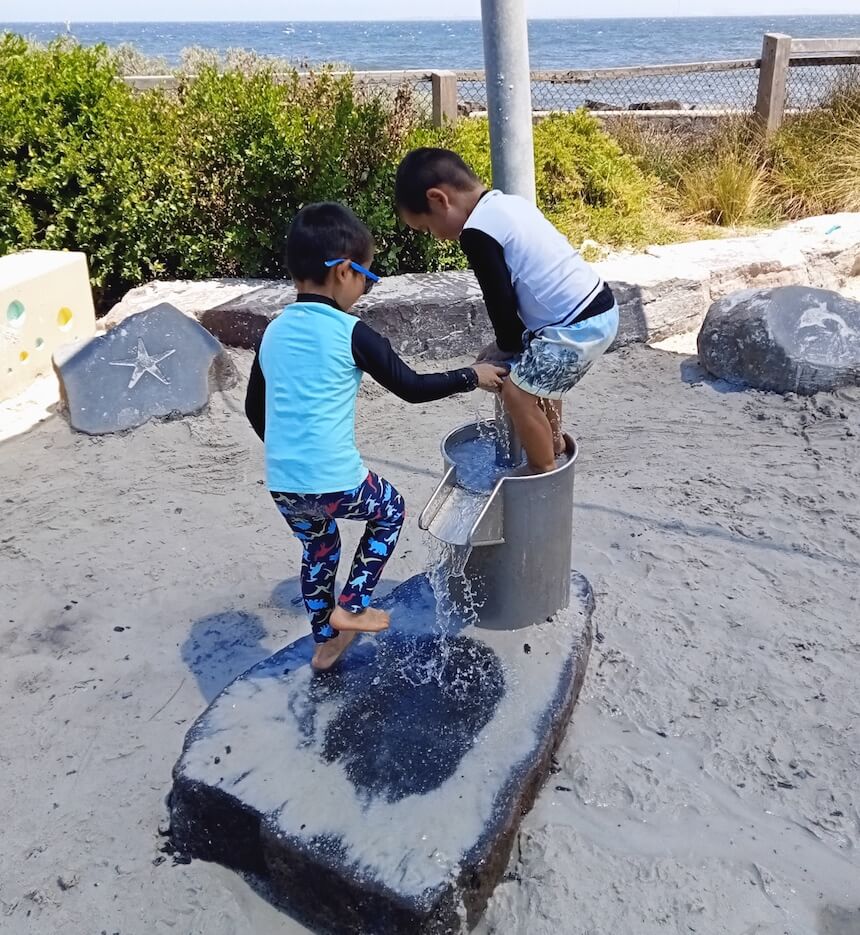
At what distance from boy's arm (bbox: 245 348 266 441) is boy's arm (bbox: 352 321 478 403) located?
318 mm

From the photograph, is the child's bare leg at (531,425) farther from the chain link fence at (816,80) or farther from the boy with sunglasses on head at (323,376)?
the chain link fence at (816,80)

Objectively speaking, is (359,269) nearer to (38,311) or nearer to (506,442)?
(506,442)

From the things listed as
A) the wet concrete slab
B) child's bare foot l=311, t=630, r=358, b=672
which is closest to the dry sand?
the wet concrete slab

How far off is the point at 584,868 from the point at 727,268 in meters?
4.83

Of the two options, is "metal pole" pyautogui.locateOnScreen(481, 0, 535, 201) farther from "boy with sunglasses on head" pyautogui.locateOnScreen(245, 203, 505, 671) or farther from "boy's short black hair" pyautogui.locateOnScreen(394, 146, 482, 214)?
"boy with sunglasses on head" pyautogui.locateOnScreen(245, 203, 505, 671)

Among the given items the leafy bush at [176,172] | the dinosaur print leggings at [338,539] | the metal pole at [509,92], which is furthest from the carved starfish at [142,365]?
the dinosaur print leggings at [338,539]

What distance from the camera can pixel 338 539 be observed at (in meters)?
2.69

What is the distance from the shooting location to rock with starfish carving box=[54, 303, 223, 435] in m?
4.89

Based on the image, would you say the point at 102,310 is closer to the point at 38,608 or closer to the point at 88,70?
the point at 88,70

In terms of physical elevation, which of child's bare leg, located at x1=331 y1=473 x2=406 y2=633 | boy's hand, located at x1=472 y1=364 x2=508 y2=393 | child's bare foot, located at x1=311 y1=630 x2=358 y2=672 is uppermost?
boy's hand, located at x1=472 y1=364 x2=508 y2=393

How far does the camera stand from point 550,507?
286 cm

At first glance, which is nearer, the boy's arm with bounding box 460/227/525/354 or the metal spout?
the boy's arm with bounding box 460/227/525/354

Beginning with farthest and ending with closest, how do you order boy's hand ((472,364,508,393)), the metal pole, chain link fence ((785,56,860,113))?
1. chain link fence ((785,56,860,113))
2. the metal pole
3. boy's hand ((472,364,508,393))

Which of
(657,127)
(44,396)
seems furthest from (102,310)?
(657,127)
